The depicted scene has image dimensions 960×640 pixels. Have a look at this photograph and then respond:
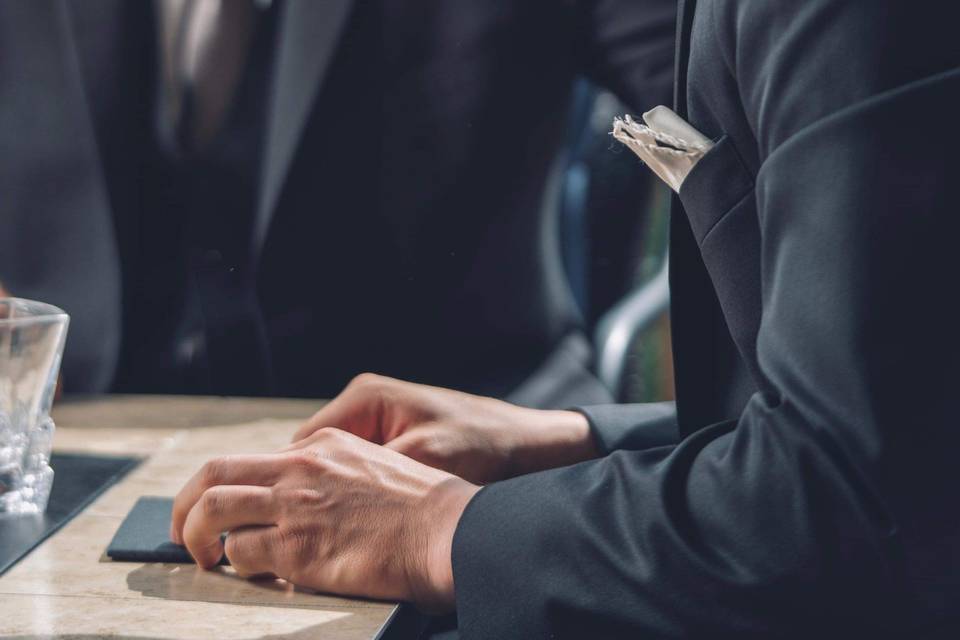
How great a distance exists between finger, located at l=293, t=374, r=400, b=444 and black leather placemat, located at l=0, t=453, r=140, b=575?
19cm

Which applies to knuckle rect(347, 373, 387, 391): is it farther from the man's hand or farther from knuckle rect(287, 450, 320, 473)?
knuckle rect(287, 450, 320, 473)

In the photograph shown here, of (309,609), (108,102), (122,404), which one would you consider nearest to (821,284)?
(309,609)

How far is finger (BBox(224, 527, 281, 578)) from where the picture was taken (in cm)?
78

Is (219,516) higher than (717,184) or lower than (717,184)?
lower

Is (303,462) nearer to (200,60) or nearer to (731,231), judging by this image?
(731,231)

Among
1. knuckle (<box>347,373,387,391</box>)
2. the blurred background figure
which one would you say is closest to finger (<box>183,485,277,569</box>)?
knuckle (<box>347,373,387,391</box>)

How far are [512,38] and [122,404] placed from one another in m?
0.81

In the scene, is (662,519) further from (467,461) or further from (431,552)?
(467,461)

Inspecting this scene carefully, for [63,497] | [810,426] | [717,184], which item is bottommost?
[63,497]

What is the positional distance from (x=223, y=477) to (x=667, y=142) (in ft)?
1.33

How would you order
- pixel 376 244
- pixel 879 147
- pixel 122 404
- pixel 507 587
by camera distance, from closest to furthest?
pixel 879 147 < pixel 507 587 < pixel 122 404 < pixel 376 244

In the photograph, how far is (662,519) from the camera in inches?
26.5

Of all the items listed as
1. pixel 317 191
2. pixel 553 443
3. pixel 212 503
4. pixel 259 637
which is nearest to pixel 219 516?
pixel 212 503

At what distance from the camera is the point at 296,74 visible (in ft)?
5.40
